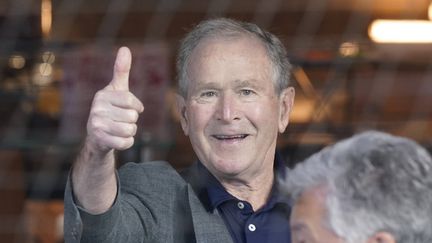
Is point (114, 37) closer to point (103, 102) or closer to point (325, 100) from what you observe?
point (325, 100)

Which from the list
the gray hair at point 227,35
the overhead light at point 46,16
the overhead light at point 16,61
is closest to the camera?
the gray hair at point 227,35

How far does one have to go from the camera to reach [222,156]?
8.33 feet

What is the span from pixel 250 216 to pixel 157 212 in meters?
0.19

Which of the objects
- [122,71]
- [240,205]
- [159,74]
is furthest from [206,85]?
[159,74]

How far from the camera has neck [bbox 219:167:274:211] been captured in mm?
2582

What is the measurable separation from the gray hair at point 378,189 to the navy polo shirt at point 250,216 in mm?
593

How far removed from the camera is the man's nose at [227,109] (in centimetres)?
253

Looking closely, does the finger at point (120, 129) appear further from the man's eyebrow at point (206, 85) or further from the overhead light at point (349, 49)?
the overhead light at point (349, 49)

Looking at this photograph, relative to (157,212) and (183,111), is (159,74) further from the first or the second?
(157,212)

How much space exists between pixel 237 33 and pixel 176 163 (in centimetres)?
304

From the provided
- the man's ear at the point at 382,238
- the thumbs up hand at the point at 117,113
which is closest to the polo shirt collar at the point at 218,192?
the thumbs up hand at the point at 117,113

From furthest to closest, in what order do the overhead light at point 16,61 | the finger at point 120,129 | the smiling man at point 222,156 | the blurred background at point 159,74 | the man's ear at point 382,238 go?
1. the overhead light at point 16,61
2. the blurred background at point 159,74
3. the smiling man at point 222,156
4. the finger at point 120,129
5. the man's ear at point 382,238

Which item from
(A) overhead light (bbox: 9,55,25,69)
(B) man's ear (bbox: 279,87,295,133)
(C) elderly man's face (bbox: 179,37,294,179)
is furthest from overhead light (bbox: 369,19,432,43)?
(C) elderly man's face (bbox: 179,37,294,179)

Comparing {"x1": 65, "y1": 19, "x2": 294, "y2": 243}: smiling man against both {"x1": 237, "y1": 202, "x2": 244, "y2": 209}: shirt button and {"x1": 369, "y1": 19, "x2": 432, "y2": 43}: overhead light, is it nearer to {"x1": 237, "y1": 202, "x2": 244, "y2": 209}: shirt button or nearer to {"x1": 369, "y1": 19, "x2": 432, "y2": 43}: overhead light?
{"x1": 237, "y1": 202, "x2": 244, "y2": 209}: shirt button
